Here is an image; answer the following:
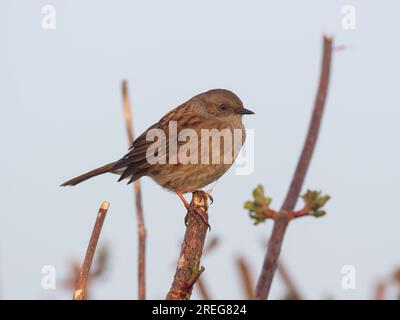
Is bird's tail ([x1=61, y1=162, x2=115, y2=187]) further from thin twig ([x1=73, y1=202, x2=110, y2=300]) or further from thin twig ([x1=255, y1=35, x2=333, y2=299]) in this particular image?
thin twig ([x1=255, y1=35, x2=333, y2=299])

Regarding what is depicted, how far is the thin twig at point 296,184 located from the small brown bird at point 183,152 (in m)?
3.84

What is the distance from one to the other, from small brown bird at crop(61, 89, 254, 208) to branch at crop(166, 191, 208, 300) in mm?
1014

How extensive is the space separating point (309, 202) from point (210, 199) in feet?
Answer: 11.3

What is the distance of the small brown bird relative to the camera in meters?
6.34

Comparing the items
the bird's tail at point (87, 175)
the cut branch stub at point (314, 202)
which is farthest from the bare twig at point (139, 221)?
the bird's tail at point (87, 175)

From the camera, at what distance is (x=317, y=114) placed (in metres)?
2.02

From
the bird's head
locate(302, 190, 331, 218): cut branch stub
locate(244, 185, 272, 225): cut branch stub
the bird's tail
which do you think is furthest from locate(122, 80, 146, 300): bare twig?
the bird's head

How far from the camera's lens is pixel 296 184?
6.47 ft

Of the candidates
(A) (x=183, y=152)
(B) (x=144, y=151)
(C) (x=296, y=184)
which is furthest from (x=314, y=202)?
(B) (x=144, y=151)

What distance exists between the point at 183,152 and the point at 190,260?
2979 mm

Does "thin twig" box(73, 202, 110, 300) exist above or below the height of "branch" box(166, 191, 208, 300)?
above

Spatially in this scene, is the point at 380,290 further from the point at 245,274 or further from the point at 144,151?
the point at 144,151
